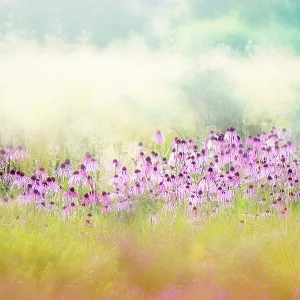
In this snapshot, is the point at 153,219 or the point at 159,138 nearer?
the point at 153,219

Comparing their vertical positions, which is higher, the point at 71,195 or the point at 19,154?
the point at 19,154

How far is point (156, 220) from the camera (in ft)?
9.82

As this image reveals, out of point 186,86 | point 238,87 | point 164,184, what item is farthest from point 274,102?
point 164,184

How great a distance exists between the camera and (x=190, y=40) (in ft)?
10.5

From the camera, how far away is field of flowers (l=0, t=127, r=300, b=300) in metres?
2.46

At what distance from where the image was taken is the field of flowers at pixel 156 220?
96.7 inches

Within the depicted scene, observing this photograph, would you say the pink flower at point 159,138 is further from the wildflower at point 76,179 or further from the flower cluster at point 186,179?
the wildflower at point 76,179

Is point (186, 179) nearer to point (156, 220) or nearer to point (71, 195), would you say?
point (156, 220)

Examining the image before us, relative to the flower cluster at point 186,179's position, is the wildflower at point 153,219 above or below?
below

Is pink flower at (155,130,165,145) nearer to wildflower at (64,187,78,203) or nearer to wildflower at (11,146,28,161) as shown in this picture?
wildflower at (64,187,78,203)

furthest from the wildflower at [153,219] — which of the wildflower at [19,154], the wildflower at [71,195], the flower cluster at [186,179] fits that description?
the wildflower at [19,154]

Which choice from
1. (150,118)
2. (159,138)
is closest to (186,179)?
(159,138)

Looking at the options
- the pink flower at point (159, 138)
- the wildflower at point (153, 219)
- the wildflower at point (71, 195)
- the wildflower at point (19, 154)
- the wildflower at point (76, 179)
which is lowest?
the wildflower at point (153, 219)

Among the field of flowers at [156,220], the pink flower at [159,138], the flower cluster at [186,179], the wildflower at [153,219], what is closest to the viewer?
the field of flowers at [156,220]
